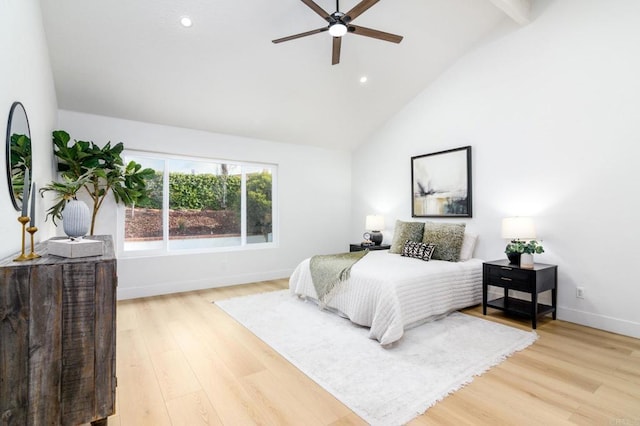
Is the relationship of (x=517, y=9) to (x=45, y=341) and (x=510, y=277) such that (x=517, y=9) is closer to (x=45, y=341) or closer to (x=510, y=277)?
(x=510, y=277)

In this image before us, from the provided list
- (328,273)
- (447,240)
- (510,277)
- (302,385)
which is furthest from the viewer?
(447,240)

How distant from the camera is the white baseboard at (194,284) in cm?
434

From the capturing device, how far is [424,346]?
278 cm

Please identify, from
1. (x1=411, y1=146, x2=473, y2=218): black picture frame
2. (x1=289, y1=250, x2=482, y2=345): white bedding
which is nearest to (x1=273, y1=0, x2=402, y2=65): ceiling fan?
(x1=411, y1=146, x2=473, y2=218): black picture frame

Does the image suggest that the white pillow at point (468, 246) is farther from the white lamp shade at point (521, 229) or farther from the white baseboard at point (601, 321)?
the white baseboard at point (601, 321)

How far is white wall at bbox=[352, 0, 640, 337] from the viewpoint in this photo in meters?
3.07

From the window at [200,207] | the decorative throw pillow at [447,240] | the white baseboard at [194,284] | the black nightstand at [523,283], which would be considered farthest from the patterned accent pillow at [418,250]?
the window at [200,207]

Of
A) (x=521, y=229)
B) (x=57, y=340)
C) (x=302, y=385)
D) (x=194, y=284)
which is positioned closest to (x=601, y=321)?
(x=521, y=229)

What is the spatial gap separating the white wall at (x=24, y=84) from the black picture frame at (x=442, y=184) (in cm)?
455

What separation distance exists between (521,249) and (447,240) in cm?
87

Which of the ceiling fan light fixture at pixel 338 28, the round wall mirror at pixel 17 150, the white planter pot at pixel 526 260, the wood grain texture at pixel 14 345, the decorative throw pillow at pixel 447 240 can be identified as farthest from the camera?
the decorative throw pillow at pixel 447 240

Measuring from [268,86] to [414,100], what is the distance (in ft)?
7.75

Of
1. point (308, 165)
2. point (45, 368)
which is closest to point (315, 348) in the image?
point (45, 368)

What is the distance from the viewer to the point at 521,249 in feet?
11.2
